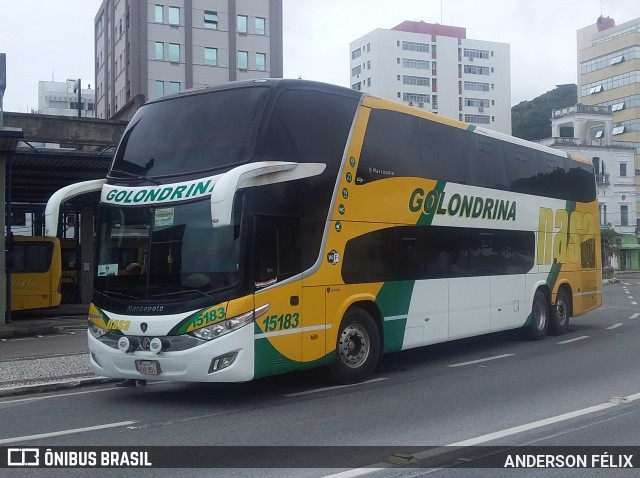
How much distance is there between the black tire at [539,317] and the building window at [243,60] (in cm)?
4985

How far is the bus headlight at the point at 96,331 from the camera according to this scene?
397 inches

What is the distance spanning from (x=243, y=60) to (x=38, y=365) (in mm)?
52646

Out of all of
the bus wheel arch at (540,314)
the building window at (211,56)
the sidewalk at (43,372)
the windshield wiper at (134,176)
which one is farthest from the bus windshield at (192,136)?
the building window at (211,56)

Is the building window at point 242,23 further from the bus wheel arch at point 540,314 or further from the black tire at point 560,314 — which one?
the bus wheel arch at point 540,314

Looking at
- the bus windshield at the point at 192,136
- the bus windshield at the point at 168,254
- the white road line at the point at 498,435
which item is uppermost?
the bus windshield at the point at 192,136

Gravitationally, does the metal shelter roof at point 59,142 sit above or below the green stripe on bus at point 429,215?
above

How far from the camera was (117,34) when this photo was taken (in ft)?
220

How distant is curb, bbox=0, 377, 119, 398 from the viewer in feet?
36.2

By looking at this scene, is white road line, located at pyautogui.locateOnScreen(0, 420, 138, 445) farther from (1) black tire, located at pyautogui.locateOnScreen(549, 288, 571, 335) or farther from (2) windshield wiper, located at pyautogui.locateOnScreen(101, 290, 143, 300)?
(1) black tire, located at pyautogui.locateOnScreen(549, 288, 571, 335)

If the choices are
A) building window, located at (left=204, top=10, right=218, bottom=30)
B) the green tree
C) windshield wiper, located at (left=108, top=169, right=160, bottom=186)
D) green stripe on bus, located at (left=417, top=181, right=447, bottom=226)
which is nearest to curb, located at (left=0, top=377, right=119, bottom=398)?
windshield wiper, located at (left=108, top=169, right=160, bottom=186)

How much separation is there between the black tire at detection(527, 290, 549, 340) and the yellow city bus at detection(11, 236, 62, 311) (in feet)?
55.8

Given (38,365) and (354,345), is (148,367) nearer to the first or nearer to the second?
(354,345)

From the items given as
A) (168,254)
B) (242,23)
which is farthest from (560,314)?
(242,23)

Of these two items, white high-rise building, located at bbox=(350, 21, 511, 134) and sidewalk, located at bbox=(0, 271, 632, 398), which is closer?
sidewalk, located at bbox=(0, 271, 632, 398)
